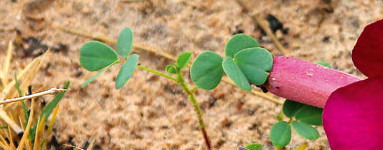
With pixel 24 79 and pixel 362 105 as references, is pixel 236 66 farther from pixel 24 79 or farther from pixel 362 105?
pixel 24 79

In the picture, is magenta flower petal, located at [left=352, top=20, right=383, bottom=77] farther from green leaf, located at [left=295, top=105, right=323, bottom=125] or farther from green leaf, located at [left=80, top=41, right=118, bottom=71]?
green leaf, located at [left=80, top=41, right=118, bottom=71]

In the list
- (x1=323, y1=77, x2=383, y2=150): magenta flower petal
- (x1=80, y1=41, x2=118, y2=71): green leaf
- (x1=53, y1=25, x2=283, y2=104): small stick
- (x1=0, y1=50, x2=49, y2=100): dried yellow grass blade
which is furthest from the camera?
(x1=53, y1=25, x2=283, y2=104): small stick

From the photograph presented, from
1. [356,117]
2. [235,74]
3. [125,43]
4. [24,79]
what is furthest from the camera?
[24,79]

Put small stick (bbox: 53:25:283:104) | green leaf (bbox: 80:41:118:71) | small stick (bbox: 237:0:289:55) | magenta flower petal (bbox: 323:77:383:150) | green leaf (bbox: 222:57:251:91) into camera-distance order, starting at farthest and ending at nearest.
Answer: small stick (bbox: 237:0:289:55) < small stick (bbox: 53:25:283:104) < green leaf (bbox: 80:41:118:71) < green leaf (bbox: 222:57:251:91) < magenta flower petal (bbox: 323:77:383:150)

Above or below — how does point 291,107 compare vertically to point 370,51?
below

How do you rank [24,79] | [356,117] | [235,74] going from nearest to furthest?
[356,117]
[235,74]
[24,79]

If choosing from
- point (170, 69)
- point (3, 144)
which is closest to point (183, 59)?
point (170, 69)

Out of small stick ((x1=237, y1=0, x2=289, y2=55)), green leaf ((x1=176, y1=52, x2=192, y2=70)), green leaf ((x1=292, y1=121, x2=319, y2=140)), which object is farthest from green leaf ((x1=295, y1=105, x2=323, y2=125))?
small stick ((x1=237, y1=0, x2=289, y2=55))

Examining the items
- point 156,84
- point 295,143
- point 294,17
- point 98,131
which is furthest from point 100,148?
point 294,17
